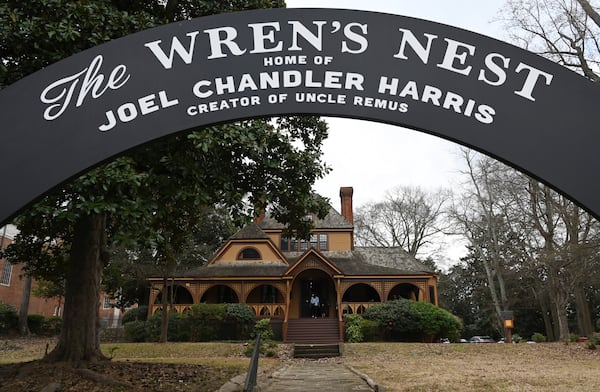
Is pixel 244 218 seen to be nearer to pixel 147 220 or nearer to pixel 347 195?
pixel 147 220

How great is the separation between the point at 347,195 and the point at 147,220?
27.9 m

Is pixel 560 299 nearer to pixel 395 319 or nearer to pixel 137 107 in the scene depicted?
pixel 395 319

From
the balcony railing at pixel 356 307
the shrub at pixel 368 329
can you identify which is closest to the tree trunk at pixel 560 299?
the balcony railing at pixel 356 307

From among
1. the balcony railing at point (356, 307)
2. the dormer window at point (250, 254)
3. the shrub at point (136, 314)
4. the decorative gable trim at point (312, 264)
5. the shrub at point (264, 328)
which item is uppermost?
the dormer window at point (250, 254)

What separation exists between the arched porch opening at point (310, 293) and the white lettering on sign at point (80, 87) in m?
24.9

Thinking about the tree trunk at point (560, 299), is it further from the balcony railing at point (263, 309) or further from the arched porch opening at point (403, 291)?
the balcony railing at point (263, 309)

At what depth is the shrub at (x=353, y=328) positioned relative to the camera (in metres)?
23.7

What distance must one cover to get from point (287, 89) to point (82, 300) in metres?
8.66

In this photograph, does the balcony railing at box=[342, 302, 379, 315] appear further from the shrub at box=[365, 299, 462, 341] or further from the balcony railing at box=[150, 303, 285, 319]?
the balcony railing at box=[150, 303, 285, 319]

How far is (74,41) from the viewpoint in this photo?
8531 millimetres

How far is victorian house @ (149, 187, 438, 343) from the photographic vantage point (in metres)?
26.3

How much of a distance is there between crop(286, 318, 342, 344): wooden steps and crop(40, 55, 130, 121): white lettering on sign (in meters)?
21.3

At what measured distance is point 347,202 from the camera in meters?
34.6

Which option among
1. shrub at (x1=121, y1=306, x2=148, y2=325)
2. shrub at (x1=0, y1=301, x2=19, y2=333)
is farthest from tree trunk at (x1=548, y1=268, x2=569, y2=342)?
shrub at (x1=0, y1=301, x2=19, y2=333)
